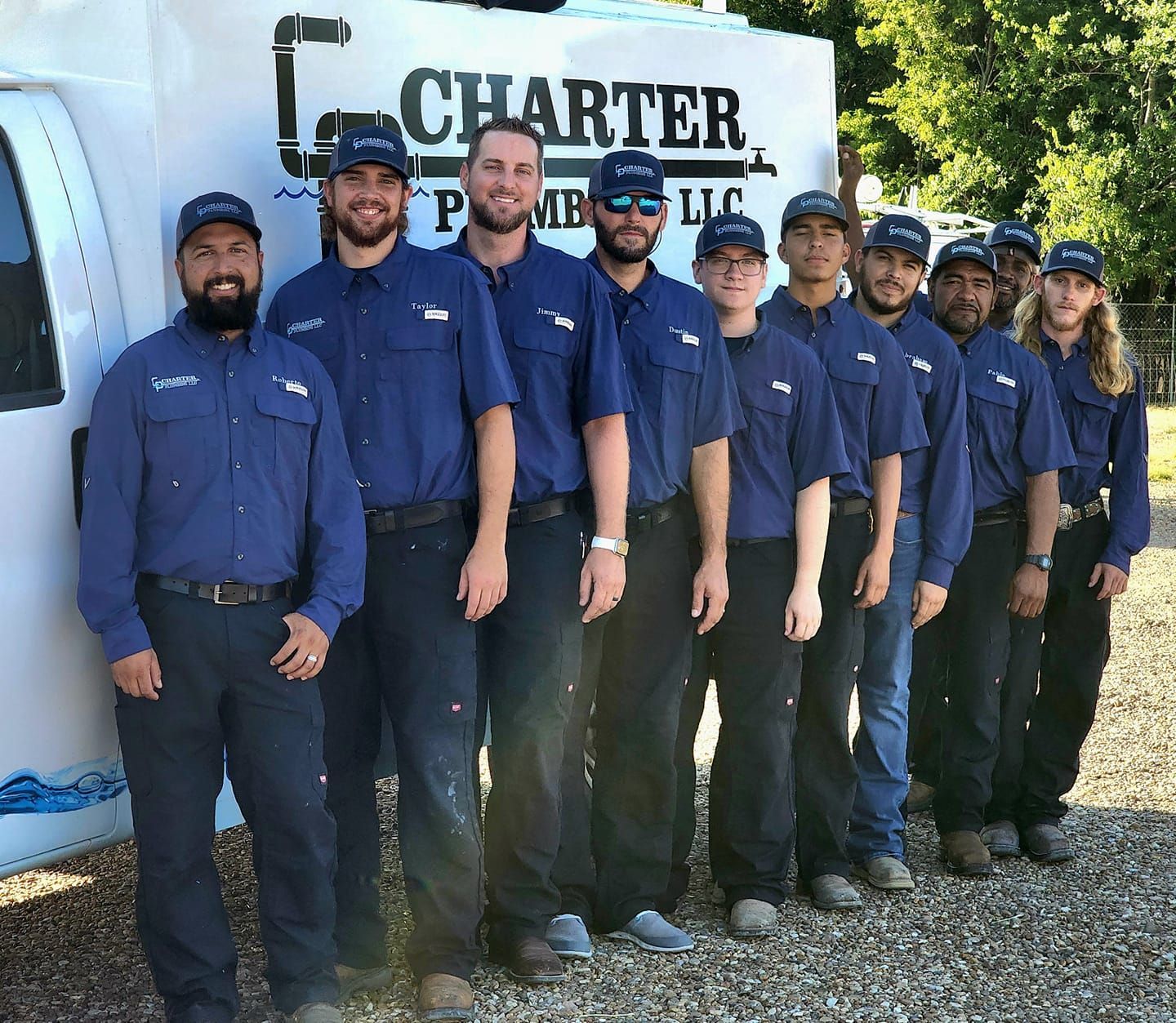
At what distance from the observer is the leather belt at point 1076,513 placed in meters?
5.14

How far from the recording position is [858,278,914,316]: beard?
489cm

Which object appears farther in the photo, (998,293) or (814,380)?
(998,293)

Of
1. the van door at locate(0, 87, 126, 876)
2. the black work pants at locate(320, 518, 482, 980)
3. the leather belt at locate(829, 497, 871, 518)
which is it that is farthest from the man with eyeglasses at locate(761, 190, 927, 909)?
the van door at locate(0, 87, 126, 876)

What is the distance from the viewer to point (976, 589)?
4984mm

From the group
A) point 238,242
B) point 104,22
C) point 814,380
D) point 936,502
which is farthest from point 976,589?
point 104,22

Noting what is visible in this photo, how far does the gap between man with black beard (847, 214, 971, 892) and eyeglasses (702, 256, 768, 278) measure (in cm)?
68

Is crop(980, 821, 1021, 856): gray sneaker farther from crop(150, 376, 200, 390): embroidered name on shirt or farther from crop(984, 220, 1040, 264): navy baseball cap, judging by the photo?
crop(150, 376, 200, 390): embroidered name on shirt

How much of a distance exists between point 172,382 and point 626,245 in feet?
4.56

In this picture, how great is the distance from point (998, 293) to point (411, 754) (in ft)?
10.6

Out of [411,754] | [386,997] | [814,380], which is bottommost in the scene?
[386,997]

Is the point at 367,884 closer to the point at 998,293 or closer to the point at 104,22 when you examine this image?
the point at 104,22

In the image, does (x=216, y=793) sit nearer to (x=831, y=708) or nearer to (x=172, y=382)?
(x=172, y=382)

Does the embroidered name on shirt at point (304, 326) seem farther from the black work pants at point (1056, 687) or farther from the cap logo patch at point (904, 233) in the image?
the black work pants at point (1056, 687)

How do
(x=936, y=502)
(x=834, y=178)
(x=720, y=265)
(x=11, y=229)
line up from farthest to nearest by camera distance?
(x=834, y=178) → (x=936, y=502) → (x=720, y=265) → (x=11, y=229)
